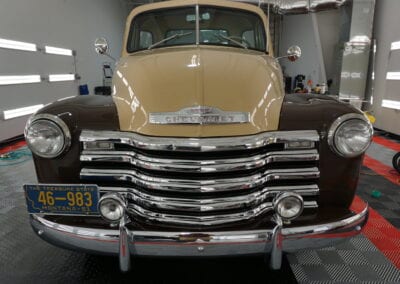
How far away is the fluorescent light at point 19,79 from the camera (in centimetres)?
477

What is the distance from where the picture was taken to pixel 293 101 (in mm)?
1761

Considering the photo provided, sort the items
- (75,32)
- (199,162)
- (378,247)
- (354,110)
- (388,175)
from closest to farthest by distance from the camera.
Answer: (199,162), (354,110), (378,247), (388,175), (75,32)

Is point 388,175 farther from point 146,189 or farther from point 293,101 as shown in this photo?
point 146,189

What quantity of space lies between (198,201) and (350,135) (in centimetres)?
82

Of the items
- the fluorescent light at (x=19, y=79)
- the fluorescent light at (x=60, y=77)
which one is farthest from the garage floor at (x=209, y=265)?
the fluorescent light at (x=60, y=77)

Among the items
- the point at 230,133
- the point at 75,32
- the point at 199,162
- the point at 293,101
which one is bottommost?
the point at 199,162

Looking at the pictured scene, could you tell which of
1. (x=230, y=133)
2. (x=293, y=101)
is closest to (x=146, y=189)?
(x=230, y=133)

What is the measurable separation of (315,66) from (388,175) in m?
5.93

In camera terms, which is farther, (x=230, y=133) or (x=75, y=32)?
(x=75, y=32)

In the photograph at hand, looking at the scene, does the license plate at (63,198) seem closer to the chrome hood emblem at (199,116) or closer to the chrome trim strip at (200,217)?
the chrome trim strip at (200,217)

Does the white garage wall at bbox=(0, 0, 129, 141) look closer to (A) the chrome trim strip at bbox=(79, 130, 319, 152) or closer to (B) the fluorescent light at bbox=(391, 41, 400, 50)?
(A) the chrome trim strip at bbox=(79, 130, 319, 152)

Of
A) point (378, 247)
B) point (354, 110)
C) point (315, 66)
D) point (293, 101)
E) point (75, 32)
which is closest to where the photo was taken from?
point (354, 110)

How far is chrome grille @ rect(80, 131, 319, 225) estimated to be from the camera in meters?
1.40

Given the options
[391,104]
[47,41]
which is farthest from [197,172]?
[47,41]
